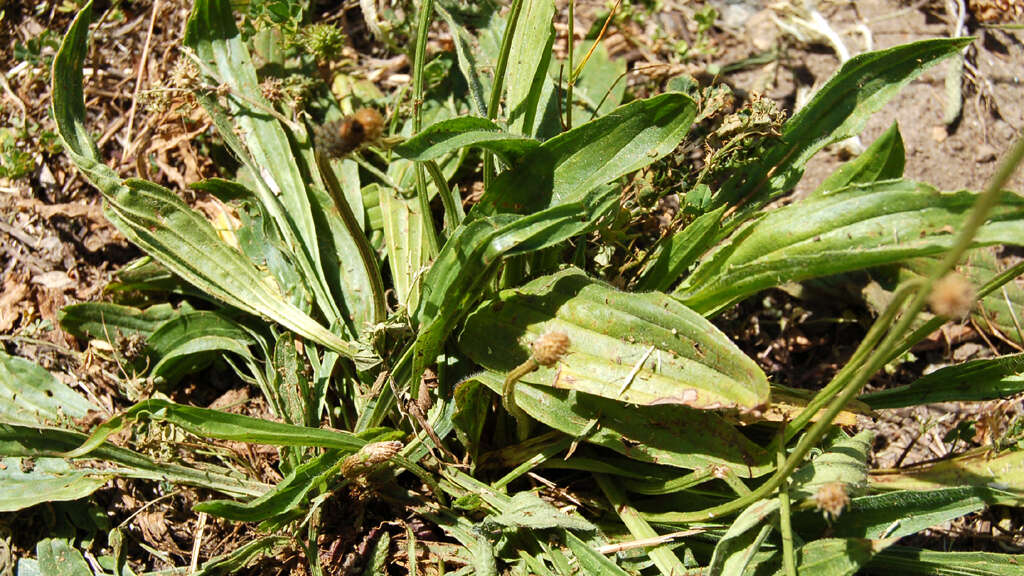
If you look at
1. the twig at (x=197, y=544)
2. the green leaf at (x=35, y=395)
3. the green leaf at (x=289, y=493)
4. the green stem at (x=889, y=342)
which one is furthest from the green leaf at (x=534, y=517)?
the green leaf at (x=35, y=395)

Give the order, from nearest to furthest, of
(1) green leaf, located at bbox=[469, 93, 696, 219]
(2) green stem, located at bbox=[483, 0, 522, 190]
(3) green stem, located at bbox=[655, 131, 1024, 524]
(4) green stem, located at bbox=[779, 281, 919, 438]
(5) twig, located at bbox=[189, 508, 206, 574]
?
(3) green stem, located at bbox=[655, 131, 1024, 524], (4) green stem, located at bbox=[779, 281, 919, 438], (2) green stem, located at bbox=[483, 0, 522, 190], (1) green leaf, located at bbox=[469, 93, 696, 219], (5) twig, located at bbox=[189, 508, 206, 574]

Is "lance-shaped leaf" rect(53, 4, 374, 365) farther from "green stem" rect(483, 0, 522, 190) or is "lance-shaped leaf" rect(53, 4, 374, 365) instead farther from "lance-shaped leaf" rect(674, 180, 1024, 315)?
"lance-shaped leaf" rect(674, 180, 1024, 315)

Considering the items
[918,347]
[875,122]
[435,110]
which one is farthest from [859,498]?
[435,110]

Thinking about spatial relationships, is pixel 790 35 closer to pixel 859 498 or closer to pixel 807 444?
pixel 859 498

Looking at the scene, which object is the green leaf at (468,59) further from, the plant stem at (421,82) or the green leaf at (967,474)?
the green leaf at (967,474)

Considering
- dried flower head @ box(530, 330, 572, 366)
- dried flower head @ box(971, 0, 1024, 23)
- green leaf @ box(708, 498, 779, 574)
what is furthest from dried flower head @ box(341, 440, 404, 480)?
dried flower head @ box(971, 0, 1024, 23)

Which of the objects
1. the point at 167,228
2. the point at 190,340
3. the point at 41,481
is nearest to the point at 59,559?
the point at 41,481
